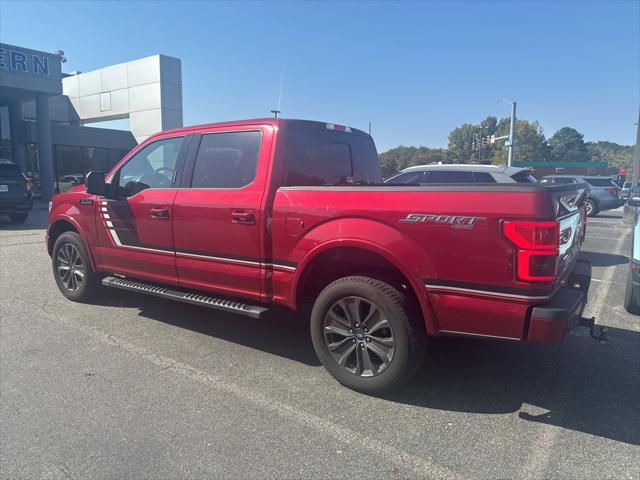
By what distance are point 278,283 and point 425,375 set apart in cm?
138

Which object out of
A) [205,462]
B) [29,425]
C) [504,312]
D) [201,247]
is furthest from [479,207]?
[29,425]

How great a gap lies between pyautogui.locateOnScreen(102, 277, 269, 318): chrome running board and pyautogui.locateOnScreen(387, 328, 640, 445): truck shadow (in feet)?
4.24

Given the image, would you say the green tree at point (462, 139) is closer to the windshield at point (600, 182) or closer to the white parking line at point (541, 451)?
the windshield at point (600, 182)

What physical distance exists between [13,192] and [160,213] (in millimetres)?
11746

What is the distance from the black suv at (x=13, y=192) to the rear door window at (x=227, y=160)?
39.0 ft

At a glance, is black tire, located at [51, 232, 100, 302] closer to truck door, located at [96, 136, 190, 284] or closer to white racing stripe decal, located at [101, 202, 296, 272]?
truck door, located at [96, 136, 190, 284]

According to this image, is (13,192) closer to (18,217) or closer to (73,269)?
(18,217)

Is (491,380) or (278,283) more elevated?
(278,283)

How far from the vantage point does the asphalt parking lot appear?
267 cm

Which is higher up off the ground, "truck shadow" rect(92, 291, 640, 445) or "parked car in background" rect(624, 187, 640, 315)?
"parked car in background" rect(624, 187, 640, 315)

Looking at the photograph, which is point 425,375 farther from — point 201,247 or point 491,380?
point 201,247

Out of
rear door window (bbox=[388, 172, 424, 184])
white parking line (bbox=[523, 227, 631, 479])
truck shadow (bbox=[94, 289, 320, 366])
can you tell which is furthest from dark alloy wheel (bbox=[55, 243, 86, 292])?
rear door window (bbox=[388, 172, 424, 184])

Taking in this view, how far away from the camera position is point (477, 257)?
114 inches

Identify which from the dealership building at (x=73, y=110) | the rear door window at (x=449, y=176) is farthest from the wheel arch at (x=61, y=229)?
the dealership building at (x=73, y=110)
